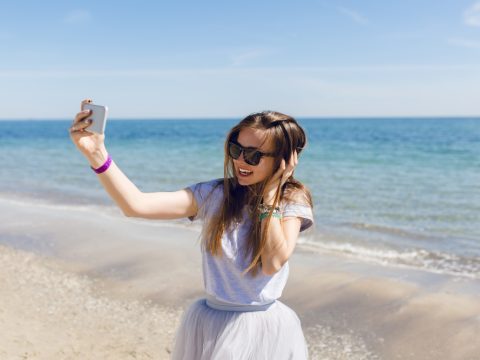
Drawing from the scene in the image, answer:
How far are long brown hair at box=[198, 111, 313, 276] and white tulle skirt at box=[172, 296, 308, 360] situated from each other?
0.21 meters

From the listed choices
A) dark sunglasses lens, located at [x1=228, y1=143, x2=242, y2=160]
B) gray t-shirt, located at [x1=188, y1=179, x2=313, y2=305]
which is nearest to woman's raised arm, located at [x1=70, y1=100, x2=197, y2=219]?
gray t-shirt, located at [x1=188, y1=179, x2=313, y2=305]

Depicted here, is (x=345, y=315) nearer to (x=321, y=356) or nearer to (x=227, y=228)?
Result: (x=321, y=356)

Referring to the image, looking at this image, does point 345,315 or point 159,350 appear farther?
point 345,315

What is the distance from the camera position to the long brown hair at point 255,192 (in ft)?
7.11

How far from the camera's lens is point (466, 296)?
6.55 m

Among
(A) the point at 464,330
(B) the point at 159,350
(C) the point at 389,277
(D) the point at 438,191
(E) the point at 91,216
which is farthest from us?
(D) the point at 438,191

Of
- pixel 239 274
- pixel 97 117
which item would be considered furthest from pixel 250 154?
pixel 97 117

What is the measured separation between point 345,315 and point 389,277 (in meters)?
1.55

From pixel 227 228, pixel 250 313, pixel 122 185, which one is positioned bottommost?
pixel 250 313

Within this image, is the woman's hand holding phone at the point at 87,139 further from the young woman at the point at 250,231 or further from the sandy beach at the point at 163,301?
the sandy beach at the point at 163,301

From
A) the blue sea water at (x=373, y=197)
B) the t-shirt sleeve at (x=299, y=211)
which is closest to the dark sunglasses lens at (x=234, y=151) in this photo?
the t-shirt sleeve at (x=299, y=211)

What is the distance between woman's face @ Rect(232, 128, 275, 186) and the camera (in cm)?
219

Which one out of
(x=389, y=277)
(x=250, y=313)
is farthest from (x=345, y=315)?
(x=250, y=313)

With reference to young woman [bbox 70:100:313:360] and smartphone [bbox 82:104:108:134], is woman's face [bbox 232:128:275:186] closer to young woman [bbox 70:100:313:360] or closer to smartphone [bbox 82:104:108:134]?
young woman [bbox 70:100:313:360]
